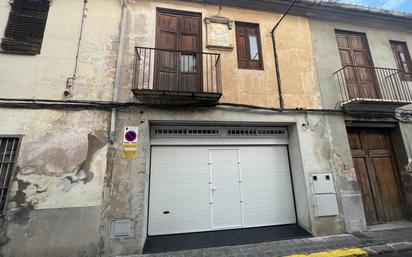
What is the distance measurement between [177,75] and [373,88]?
656 centimetres

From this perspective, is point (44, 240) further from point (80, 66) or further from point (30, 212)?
point (80, 66)

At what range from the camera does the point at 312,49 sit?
6.60m

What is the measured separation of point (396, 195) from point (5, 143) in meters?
11.0

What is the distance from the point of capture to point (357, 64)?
276 inches

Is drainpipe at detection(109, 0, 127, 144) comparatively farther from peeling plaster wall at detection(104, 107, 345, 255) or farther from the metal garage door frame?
the metal garage door frame

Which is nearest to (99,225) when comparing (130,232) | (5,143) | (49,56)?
(130,232)

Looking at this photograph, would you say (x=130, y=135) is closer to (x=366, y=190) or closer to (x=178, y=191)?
(x=178, y=191)

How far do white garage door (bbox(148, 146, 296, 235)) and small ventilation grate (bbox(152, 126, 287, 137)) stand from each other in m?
0.39

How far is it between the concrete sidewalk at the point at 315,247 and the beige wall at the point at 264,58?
3650 millimetres

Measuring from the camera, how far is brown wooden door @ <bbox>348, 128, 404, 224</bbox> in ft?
20.2

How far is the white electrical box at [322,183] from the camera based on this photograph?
5.52 meters

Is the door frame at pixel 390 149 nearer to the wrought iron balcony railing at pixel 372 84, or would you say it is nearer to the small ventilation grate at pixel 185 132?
the wrought iron balcony railing at pixel 372 84

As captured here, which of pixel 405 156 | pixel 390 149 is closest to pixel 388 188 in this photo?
pixel 405 156

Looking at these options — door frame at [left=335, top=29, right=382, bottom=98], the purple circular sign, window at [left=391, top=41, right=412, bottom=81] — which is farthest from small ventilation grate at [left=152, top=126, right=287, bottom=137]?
window at [left=391, top=41, right=412, bottom=81]
